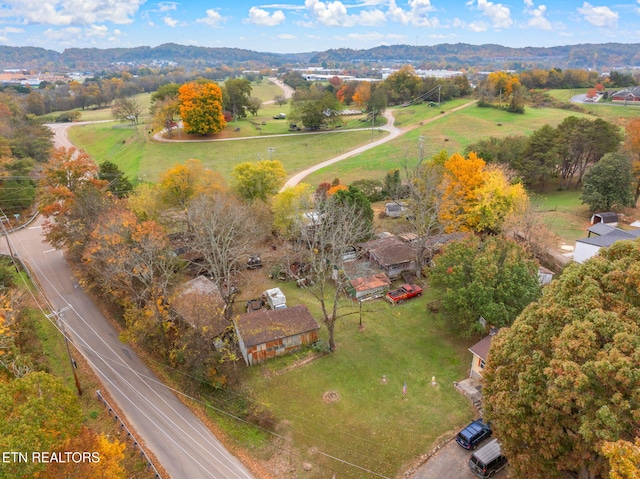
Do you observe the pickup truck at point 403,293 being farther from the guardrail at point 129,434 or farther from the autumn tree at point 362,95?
the autumn tree at point 362,95

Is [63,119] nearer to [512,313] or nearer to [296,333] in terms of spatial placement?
[296,333]

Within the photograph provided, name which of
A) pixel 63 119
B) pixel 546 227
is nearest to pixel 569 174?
pixel 546 227

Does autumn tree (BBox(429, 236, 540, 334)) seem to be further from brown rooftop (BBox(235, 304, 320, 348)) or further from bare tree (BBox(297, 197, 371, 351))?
brown rooftop (BBox(235, 304, 320, 348))

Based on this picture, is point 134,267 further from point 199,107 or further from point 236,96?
point 236,96

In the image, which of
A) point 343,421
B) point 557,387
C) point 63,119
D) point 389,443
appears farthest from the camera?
point 63,119

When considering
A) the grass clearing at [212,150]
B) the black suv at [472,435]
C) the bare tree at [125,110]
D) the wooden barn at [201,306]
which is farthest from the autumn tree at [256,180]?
the bare tree at [125,110]
